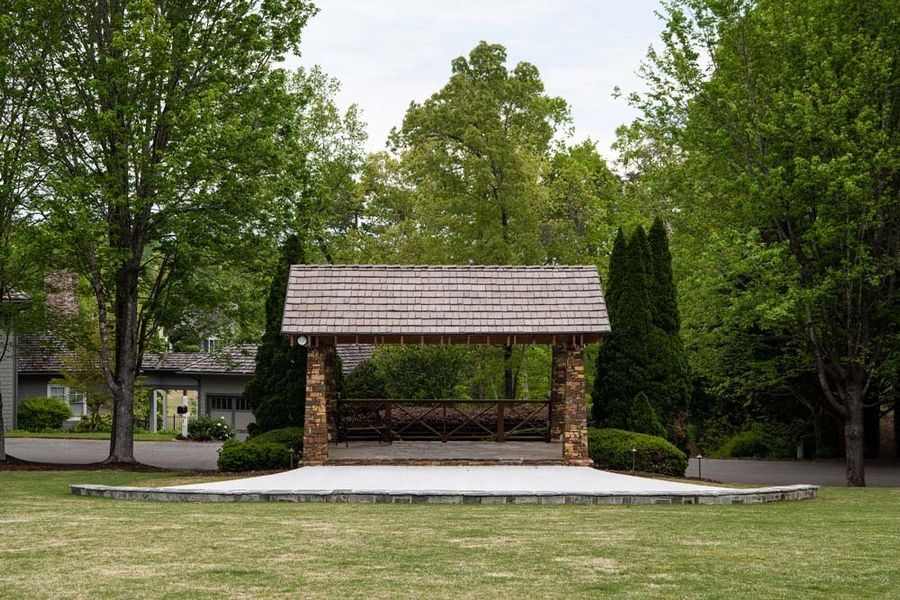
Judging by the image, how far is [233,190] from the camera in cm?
2423

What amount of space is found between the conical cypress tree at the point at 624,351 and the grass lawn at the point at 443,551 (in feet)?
29.9

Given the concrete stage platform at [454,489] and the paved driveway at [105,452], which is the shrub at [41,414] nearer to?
the paved driveway at [105,452]

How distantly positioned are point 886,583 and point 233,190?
18251mm

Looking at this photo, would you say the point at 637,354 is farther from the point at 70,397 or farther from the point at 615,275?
the point at 70,397

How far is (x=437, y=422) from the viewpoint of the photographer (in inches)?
1035

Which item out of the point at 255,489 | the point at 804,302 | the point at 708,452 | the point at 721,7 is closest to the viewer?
the point at 255,489

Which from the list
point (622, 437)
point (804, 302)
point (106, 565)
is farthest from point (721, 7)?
point (106, 565)

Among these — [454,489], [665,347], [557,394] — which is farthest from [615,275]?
[454,489]

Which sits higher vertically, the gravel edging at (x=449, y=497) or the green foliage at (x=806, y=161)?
the green foliage at (x=806, y=161)

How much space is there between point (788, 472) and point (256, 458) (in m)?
13.9

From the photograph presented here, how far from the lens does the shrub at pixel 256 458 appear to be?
21469mm

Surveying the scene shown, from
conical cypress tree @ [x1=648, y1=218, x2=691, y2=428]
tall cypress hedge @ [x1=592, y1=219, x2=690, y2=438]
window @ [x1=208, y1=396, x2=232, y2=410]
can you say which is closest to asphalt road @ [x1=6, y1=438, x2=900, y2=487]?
conical cypress tree @ [x1=648, y1=218, x2=691, y2=428]

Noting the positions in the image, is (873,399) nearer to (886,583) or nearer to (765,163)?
(765,163)

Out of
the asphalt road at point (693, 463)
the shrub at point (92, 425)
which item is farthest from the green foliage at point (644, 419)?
the shrub at point (92, 425)
